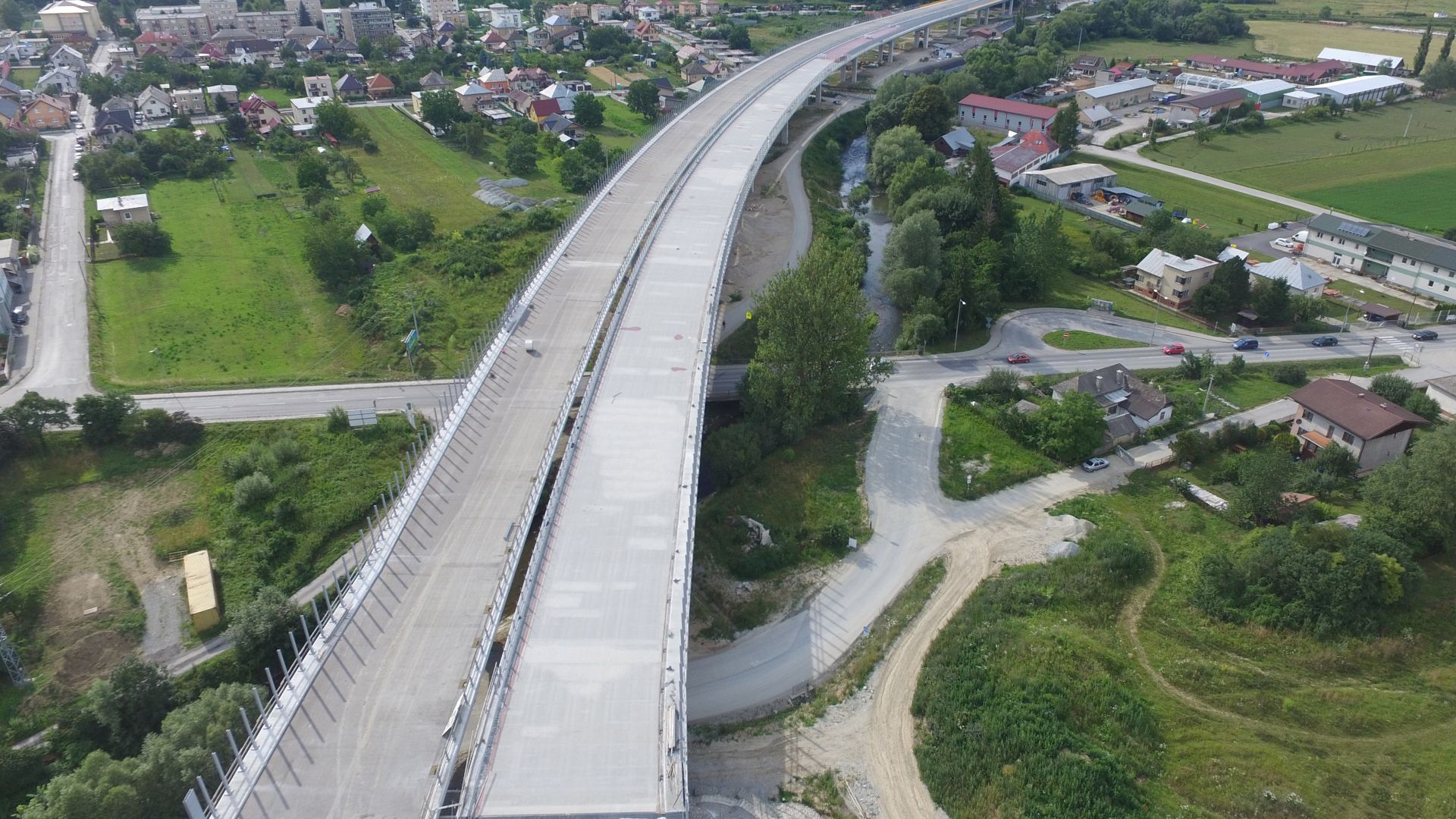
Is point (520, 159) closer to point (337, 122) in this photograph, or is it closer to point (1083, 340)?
point (337, 122)

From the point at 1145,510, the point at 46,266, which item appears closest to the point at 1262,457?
the point at 1145,510

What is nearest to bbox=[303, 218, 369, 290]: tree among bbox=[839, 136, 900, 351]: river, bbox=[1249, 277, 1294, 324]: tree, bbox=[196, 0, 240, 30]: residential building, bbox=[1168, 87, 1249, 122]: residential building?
bbox=[839, 136, 900, 351]: river

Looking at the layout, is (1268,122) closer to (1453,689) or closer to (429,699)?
(1453,689)

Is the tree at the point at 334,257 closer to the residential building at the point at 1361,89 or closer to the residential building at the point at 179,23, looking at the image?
the residential building at the point at 1361,89

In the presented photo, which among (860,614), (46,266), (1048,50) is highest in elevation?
(1048,50)

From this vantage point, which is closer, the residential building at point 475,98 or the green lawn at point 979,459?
the green lawn at point 979,459

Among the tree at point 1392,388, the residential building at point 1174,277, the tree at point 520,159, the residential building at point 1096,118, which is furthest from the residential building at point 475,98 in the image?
the tree at point 1392,388
